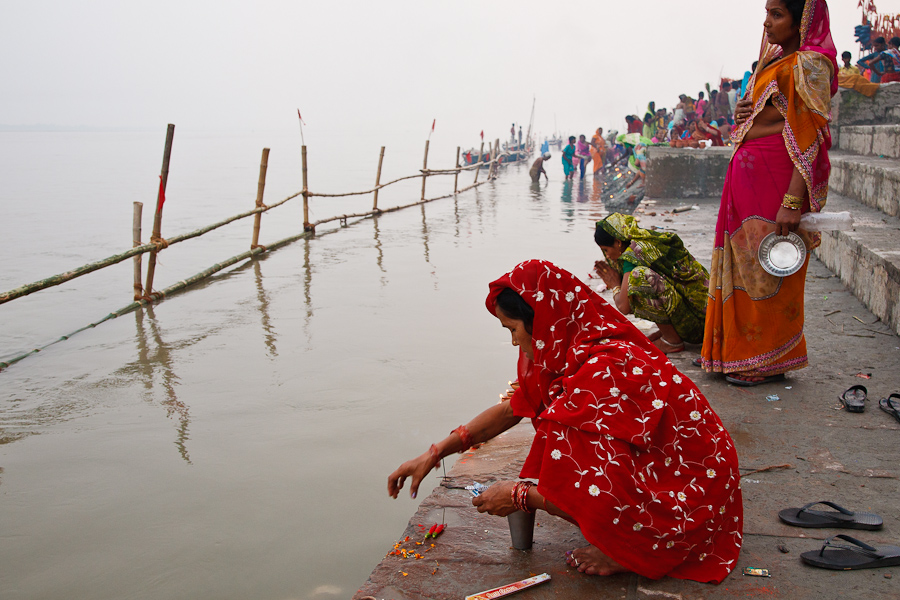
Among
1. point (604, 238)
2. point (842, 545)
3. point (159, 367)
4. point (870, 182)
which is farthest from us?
point (870, 182)

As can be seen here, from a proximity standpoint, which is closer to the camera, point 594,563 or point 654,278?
point 594,563

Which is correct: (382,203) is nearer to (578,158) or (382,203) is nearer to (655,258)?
(578,158)

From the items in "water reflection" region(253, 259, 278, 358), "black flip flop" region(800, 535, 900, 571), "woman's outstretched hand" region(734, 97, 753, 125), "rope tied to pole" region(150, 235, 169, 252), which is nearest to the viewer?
"black flip flop" region(800, 535, 900, 571)

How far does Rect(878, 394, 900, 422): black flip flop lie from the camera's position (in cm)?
265

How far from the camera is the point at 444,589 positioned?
6.04 feet

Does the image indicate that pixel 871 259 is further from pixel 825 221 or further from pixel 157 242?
pixel 157 242

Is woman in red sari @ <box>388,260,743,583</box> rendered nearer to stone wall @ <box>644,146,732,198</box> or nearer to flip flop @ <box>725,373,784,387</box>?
flip flop @ <box>725,373,784,387</box>

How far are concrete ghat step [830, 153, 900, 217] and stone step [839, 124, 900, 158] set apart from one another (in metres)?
0.13

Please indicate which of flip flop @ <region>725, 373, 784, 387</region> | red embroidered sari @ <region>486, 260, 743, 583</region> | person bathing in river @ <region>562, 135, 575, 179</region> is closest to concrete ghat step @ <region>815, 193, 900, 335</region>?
flip flop @ <region>725, 373, 784, 387</region>

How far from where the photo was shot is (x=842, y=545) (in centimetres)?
186

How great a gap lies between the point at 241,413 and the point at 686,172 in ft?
27.7

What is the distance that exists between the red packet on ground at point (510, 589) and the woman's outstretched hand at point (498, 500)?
177 mm

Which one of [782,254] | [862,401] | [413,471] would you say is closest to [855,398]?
[862,401]

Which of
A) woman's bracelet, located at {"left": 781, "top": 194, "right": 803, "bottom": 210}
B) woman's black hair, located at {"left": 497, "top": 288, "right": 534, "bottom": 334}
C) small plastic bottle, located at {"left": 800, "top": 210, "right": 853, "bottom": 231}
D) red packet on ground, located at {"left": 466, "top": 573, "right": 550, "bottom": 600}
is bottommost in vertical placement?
red packet on ground, located at {"left": 466, "top": 573, "right": 550, "bottom": 600}
